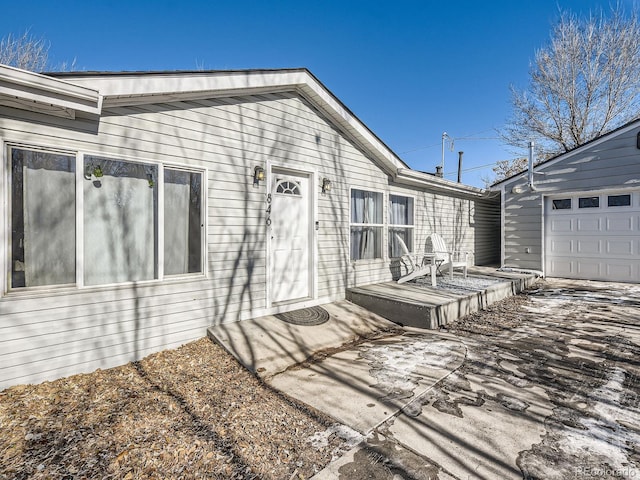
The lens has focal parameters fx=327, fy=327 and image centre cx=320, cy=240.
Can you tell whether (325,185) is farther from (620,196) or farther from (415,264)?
(620,196)

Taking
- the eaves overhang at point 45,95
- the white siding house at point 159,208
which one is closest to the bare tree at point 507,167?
the white siding house at point 159,208

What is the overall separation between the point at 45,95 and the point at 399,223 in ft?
19.7

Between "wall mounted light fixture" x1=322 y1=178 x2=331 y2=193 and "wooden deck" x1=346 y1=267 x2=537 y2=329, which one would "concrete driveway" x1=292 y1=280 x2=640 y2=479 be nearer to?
"wooden deck" x1=346 y1=267 x2=537 y2=329

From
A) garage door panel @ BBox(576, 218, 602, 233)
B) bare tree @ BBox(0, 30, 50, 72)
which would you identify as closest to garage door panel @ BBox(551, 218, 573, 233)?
garage door panel @ BBox(576, 218, 602, 233)

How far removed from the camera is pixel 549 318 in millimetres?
5102

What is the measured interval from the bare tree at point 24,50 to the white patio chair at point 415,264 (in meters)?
13.2

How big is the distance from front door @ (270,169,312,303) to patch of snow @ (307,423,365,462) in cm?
263

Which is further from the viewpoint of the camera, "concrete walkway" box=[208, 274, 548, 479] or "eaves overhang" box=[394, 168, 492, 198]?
"eaves overhang" box=[394, 168, 492, 198]

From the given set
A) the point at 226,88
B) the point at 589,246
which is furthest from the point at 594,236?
the point at 226,88

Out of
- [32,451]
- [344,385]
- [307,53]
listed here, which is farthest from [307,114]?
[307,53]

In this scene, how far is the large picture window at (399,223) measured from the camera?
6.90 metres

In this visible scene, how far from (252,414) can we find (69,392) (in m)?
1.61

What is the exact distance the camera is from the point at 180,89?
3.59m

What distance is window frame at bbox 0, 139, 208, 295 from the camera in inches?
107
